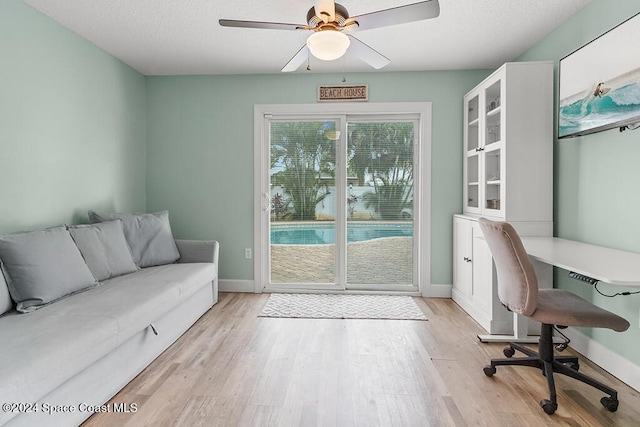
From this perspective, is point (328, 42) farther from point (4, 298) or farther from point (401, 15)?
point (4, 298)

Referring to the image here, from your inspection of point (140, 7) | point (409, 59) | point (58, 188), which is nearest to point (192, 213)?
point (58, 188)

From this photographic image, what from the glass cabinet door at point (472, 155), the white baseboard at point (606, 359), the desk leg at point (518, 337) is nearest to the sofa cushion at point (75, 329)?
the desk leg at point (518, 337)

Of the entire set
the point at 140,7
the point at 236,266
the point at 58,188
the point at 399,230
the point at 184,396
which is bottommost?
the point at 184,396

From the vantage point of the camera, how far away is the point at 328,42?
218 cm

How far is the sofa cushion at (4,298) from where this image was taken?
2062mm

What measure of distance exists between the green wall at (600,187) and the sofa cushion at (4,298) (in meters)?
3.59

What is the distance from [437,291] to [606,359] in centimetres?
184

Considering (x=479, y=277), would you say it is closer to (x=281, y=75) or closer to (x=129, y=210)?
(x=281, y=75)

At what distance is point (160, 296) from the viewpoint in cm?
260

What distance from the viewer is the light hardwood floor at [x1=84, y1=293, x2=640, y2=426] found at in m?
1.91

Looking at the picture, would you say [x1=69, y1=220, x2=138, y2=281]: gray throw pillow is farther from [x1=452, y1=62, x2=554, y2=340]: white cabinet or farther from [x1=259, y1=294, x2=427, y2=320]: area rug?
[x1=452, y1=62, x2=554, y2=340]: white cabinet

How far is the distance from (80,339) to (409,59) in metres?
3.58

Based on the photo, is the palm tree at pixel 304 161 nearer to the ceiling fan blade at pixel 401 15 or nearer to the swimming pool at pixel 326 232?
the swimming pool at pixel 326 232

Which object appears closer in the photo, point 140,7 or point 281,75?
point 140,7
